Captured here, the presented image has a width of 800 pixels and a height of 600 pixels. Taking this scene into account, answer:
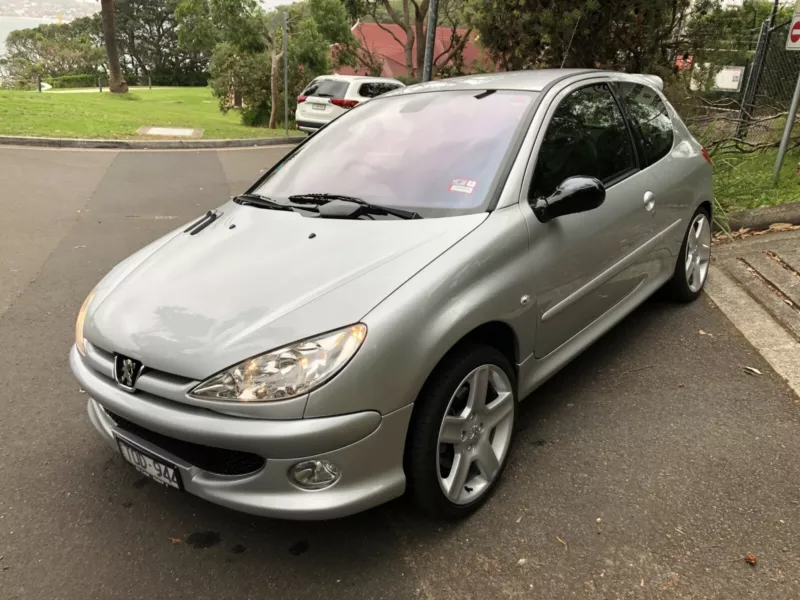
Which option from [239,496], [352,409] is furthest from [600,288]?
[239,496]

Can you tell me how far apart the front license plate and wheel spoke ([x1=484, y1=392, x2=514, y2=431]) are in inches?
46.2

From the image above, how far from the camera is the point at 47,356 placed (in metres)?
3.85

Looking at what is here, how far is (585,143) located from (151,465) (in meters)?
2.48

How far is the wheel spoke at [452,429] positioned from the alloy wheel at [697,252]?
2670 millimetres

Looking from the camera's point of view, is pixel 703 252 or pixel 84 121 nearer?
pixel 703 252

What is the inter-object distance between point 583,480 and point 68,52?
7242 cm

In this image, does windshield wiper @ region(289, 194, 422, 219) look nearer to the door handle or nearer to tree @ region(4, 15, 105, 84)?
the door handle

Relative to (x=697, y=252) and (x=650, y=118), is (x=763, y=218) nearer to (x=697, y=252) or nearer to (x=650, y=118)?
(x=697, y=252)

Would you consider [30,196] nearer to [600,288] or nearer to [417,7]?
[600,288]

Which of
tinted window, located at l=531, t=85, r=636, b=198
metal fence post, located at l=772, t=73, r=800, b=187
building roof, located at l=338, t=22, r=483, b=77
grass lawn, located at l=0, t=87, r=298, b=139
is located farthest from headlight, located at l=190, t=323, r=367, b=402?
building roof, located at l=338, t=22, r=483, b=77

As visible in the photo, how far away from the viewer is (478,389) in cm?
249

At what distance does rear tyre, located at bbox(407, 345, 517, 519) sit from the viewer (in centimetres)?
228

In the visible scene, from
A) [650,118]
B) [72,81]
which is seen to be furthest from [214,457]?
[72,81]

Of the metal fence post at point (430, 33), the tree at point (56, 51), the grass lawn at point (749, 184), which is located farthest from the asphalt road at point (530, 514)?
the tree at point (56, 51)
